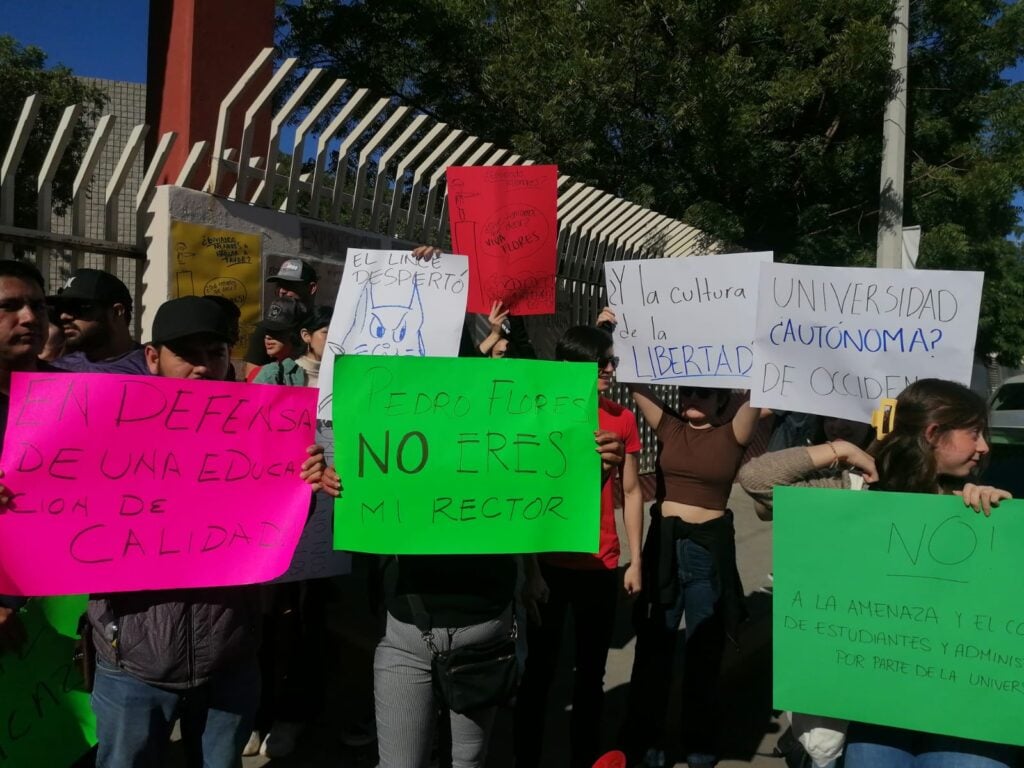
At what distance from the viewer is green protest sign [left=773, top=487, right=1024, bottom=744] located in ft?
6.97

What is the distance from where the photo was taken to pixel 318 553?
Answer: 10.3 feet

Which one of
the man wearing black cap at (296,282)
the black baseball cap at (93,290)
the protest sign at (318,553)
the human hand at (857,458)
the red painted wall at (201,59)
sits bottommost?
the protest sign at (318,553)

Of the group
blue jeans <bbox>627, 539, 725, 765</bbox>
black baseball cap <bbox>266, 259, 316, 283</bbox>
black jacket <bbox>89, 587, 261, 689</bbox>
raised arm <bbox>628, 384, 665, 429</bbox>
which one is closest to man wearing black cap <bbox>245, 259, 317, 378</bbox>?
black baseball cap <bbox>266, 259, 316, 283</bbox>

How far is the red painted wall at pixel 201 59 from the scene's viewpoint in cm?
741

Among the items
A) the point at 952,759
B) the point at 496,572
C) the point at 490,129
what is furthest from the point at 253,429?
the point at 490,129

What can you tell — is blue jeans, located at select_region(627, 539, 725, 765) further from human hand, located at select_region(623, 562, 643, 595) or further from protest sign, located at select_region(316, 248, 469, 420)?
protest sign, located at select_region(316, 248, 469, 420)

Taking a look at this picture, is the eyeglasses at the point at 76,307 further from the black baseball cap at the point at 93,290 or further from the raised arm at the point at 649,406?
Answer: the raised arm at the point at 649,406

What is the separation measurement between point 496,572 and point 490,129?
11.6 meters

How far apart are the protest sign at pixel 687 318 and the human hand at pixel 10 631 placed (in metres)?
2.25

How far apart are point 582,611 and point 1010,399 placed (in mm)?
15063

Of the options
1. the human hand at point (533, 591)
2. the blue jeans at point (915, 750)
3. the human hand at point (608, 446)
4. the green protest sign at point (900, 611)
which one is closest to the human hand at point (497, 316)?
the human hand at point (533, 591)

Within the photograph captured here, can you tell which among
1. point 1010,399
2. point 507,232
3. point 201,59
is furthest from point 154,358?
point 1010,399

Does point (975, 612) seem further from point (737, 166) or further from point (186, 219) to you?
point (737, 166)

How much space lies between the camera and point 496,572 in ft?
8.50
